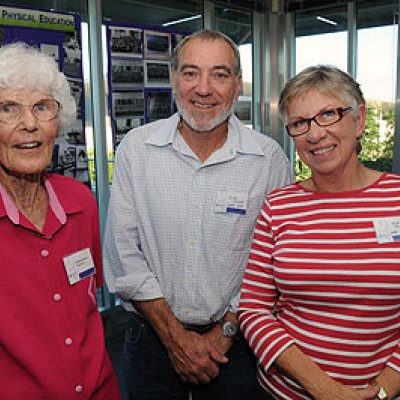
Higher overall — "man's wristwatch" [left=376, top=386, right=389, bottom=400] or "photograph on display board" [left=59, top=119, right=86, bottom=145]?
"photograph on display board" [left=59, top=119, right=86, bottom=145]

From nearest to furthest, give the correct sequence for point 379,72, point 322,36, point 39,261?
point 39,261
point 379,72
point 322,36

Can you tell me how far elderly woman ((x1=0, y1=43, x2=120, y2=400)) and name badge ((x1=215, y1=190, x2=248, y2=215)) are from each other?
520mm

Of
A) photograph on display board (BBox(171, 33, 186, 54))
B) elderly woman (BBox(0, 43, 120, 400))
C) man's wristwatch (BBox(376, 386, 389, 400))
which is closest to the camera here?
elderly woman (BBox(0, 43, 120, 400))

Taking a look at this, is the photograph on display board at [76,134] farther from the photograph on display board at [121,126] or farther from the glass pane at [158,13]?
the glass pane at [158,13]

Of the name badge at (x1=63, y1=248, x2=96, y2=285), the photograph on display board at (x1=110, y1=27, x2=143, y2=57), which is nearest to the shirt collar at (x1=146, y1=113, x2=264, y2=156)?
the name badge at (x1=63, y1=248, x2=96, y2=285)

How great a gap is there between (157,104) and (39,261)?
297 cm

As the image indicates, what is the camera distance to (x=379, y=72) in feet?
15.7

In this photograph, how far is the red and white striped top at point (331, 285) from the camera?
1396 mm

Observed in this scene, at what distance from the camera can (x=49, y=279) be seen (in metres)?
1.36

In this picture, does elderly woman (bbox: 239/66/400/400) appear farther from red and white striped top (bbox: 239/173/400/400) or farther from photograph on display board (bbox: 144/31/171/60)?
photograph on display board (bbox: 144/31/171/60)

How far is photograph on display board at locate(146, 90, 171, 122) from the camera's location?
409 cm

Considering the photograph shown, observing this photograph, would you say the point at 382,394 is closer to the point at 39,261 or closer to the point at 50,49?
the point at 39,261

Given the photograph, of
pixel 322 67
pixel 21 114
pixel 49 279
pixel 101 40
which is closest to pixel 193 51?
pixel 322 67

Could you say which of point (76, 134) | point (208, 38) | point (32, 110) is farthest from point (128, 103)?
point (32, 110)
